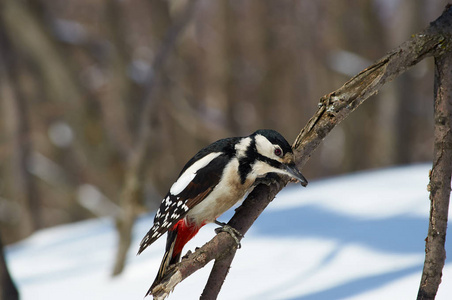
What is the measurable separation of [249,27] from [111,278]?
462 inches

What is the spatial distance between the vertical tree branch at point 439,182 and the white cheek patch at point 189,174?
772 millimetres

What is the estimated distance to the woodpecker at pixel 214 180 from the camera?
1.94 meters

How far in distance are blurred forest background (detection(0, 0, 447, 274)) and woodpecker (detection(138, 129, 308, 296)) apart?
6.16 ft

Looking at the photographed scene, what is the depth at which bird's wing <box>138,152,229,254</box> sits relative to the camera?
198 cm

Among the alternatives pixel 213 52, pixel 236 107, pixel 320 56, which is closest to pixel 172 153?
pixel 236 107

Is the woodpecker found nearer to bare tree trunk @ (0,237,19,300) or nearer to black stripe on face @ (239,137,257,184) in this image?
black stripe on face @ (239,137,257,184)

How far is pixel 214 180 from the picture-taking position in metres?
2.03

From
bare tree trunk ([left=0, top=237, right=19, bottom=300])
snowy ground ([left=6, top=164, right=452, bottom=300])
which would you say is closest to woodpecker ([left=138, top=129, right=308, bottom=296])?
snowy ground ([left=6, top=164, right=452, bottom=300])

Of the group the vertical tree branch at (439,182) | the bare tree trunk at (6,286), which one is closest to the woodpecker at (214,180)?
the vertical tree branch at (439,182)

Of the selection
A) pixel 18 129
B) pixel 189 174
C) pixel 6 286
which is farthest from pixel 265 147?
pixel 18 129

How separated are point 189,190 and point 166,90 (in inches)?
230

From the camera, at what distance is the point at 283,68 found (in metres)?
15.1

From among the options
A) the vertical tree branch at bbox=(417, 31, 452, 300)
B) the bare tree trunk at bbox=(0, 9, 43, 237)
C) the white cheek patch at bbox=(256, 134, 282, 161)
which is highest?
the bare tree trunk at bbox=(0, 9, 43, 237)

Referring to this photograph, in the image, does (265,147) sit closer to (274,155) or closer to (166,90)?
(274,155)
